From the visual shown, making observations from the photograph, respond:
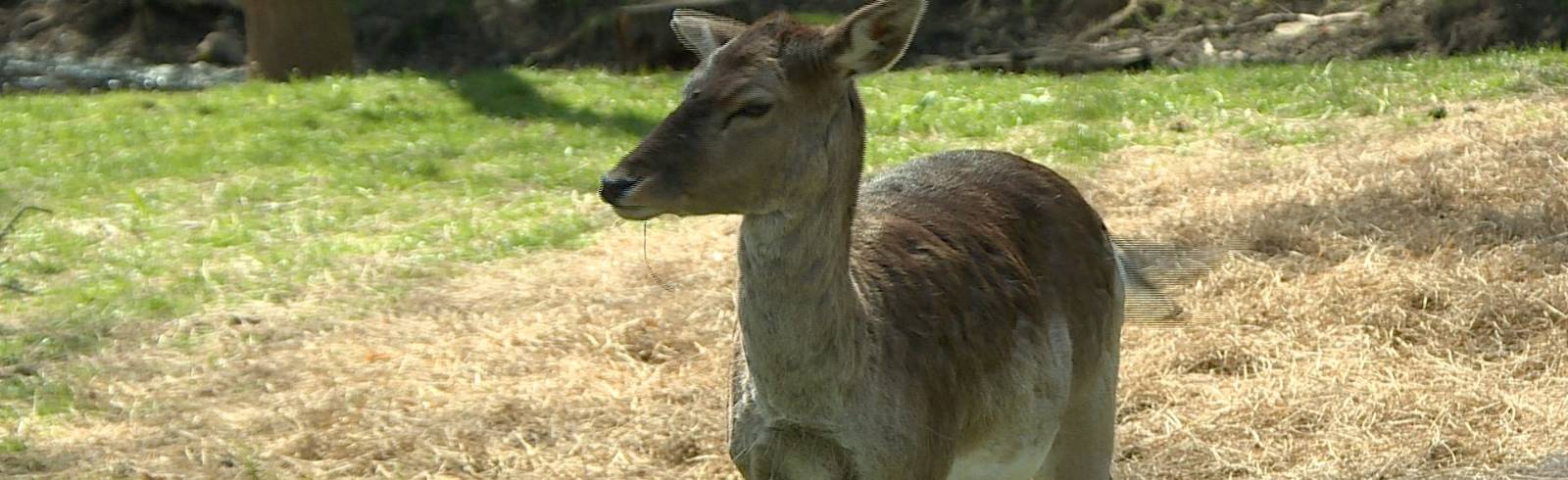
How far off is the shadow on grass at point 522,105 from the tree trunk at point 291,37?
2656 millimetres

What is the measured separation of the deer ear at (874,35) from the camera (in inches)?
158

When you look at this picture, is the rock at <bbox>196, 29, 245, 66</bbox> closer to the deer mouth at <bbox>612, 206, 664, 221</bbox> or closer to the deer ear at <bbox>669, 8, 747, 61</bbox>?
the deer ear at <bbox>669, 8, 747, 61</bbox>

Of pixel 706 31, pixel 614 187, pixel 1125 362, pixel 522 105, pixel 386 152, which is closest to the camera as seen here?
pixel 614 187

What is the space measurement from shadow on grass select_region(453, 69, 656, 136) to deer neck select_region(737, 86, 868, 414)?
30.3ft

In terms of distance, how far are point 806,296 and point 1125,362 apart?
156 inches

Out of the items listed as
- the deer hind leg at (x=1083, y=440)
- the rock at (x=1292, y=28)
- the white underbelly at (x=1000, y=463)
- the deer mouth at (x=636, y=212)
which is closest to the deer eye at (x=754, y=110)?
the deer mouth at (x=636, y=212)

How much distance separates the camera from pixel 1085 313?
5.29 m

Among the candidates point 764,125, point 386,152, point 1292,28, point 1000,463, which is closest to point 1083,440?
point 1000,463

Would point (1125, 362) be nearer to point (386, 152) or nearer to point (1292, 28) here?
point (386, 152)

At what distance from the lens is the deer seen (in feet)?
13.0

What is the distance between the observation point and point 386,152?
1273 centimetres

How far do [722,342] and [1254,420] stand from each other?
2341 mm

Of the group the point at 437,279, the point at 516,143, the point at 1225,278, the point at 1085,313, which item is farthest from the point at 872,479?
the point at 516,143

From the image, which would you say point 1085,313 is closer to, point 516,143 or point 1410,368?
point 1410,368
